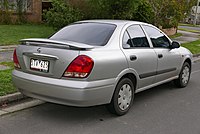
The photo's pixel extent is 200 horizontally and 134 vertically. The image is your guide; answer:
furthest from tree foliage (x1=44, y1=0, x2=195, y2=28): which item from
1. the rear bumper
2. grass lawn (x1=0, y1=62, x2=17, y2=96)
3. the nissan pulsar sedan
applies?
the rear bumper

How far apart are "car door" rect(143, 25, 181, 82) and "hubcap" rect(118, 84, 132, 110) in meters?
1.01

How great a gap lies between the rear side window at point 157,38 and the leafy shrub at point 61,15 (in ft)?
27.4

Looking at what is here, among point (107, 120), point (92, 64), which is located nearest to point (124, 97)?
point (107, 120)

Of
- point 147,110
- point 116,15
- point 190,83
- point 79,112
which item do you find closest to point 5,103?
point 79,112

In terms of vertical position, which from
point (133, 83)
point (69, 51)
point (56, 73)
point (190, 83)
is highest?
point (69, 51)

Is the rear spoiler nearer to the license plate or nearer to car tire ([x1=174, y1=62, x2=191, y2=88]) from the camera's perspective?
the license plate

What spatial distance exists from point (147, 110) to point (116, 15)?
31.1ft

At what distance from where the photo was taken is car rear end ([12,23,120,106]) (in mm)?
4109

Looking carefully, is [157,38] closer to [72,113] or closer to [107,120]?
[107,120]

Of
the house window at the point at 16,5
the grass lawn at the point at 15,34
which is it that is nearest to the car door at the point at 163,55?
the grass lawn at the point at 15,34

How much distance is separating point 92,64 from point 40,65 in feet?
2.61

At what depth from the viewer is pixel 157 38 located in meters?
5.90

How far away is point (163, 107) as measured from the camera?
5395mm

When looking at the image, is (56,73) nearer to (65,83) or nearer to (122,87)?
(65,83)
